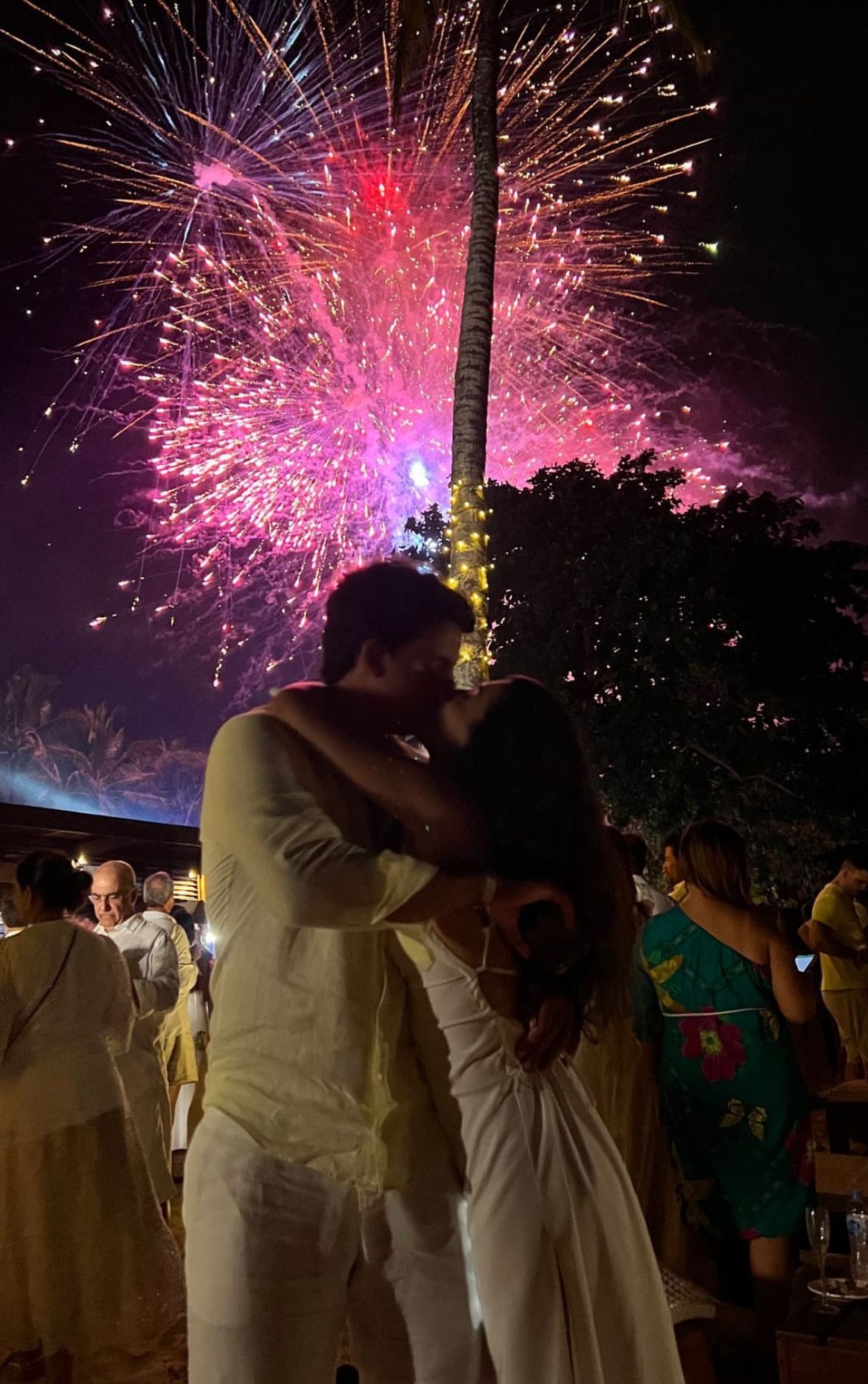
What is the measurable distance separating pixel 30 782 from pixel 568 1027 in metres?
58.4

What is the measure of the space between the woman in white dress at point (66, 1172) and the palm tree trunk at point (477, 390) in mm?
5038

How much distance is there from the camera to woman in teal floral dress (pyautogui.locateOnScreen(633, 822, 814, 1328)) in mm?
4145

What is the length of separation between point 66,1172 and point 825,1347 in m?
2.81

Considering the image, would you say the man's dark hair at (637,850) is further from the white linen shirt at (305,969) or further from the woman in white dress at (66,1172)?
the white linen shirt at (305,969)

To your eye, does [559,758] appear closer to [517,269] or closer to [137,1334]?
[137,1334]

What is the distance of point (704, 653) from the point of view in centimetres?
1908

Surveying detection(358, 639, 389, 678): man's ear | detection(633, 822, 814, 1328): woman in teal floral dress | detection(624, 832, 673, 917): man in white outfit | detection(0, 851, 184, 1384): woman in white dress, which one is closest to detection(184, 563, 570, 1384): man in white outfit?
detection(358, 639, 389, 678): man's ear

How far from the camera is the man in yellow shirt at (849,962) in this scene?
812 cm

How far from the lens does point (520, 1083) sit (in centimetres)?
205

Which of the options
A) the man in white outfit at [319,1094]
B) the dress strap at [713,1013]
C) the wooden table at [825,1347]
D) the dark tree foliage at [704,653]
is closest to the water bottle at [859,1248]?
the wooden table at [825,1347]

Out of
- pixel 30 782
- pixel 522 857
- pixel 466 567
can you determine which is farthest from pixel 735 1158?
pixel 30 782

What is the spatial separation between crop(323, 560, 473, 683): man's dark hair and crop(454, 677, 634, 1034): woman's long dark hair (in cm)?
21

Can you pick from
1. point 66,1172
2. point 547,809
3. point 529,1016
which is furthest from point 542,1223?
point 66,1172

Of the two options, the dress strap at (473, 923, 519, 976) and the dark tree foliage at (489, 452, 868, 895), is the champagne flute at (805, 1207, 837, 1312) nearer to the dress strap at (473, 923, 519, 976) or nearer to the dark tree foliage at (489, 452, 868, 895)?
the dress strap at (473, 923, 519, 976)
